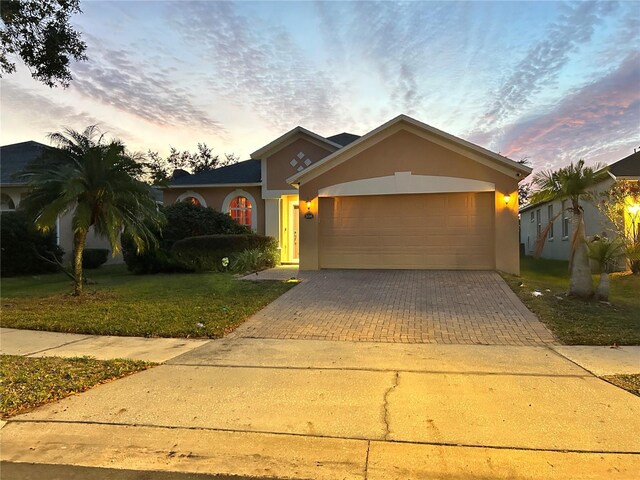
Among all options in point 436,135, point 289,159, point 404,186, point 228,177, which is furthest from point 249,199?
point 436,135

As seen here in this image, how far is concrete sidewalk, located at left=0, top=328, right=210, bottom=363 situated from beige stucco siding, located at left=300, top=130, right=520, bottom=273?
28.1ft

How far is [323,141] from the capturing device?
1900 centimetres

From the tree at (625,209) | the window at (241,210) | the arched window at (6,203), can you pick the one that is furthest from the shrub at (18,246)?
the tree at (625,209)

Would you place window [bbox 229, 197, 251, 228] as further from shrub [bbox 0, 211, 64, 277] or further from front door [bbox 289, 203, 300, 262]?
shrub [bbox 0, 211, 64, 277]

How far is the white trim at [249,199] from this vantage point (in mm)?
20141

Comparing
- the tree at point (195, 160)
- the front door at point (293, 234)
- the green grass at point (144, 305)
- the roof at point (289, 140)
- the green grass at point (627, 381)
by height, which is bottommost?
the green grass at point (627, 381)

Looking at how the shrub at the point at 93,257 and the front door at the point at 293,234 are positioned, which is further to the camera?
the shrub at the point at 93,257

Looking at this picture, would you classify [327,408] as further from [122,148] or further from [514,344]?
[122,148]

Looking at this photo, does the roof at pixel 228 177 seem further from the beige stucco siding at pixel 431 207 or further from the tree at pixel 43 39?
the tree at pixel 43 39

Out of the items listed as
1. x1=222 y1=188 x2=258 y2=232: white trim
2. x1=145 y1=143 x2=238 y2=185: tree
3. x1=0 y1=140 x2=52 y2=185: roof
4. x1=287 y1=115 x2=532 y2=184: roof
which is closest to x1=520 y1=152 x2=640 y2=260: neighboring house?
x1=287 y1=115 x2=532 y2=184: roof

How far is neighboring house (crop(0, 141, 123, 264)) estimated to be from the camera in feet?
67.3

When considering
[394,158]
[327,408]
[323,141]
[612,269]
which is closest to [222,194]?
[323,141]

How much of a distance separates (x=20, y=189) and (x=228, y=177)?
9332 mm

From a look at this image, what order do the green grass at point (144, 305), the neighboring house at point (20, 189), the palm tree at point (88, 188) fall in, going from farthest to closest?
the neighboring house at point (20, 189) → the palm tree at point (88, 188) → the green grass at point (144, 305)
